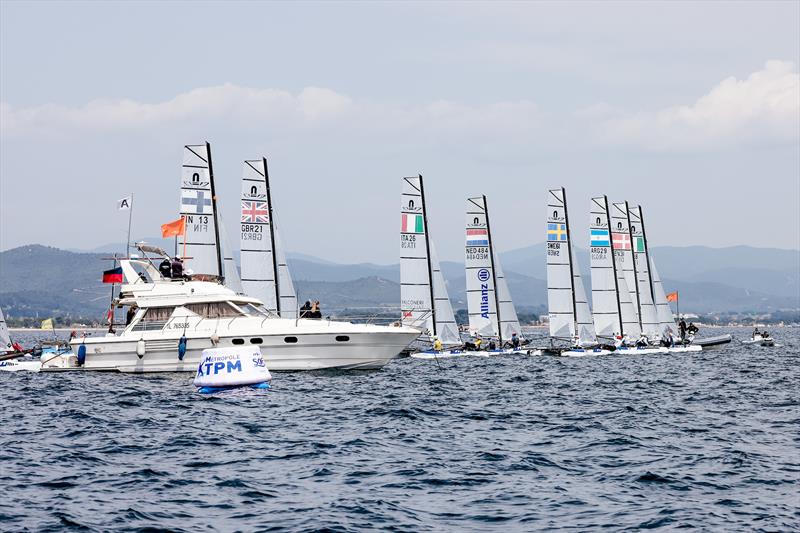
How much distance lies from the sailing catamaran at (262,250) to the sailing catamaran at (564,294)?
22.0m

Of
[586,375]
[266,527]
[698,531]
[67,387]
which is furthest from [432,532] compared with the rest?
[586,375]

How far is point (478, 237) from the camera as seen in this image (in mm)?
77062

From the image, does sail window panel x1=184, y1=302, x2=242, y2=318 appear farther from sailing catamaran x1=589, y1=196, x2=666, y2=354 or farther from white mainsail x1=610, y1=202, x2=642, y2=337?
white mainsail x1=610, y1=202, x2=642, y2=337

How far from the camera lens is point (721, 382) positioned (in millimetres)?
44281

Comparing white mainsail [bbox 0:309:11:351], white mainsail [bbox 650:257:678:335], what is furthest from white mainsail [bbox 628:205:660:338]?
white mainsail [bbox 0:309:11:351]

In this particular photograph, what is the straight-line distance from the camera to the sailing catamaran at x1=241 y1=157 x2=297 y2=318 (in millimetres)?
62156

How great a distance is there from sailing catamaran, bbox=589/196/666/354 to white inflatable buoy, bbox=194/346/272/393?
150ft

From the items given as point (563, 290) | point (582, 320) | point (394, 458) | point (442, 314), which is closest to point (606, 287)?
point (582, 320)

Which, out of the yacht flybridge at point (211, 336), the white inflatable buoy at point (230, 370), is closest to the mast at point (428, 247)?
the yacht flybridge at point (211, 336)

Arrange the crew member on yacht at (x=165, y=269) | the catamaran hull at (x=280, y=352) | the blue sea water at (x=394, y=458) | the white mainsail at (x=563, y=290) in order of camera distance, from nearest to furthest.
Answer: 1. the blue sea water at (x=394, y=458)
2. the catamaran hull at (x=280, y=352)
3. the crew member on yacht at (x=165, y=269)
4. the white mainsail at (x=563, y=290)

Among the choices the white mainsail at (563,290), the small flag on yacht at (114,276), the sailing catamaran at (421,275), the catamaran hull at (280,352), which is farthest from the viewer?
the white mainsail at (563,290)

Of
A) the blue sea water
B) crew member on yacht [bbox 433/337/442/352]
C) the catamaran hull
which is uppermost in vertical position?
the catamaran hull

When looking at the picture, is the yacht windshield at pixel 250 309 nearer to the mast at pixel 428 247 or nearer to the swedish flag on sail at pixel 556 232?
the mast at pixel 428 247

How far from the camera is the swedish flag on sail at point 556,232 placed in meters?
Result: 79.8
